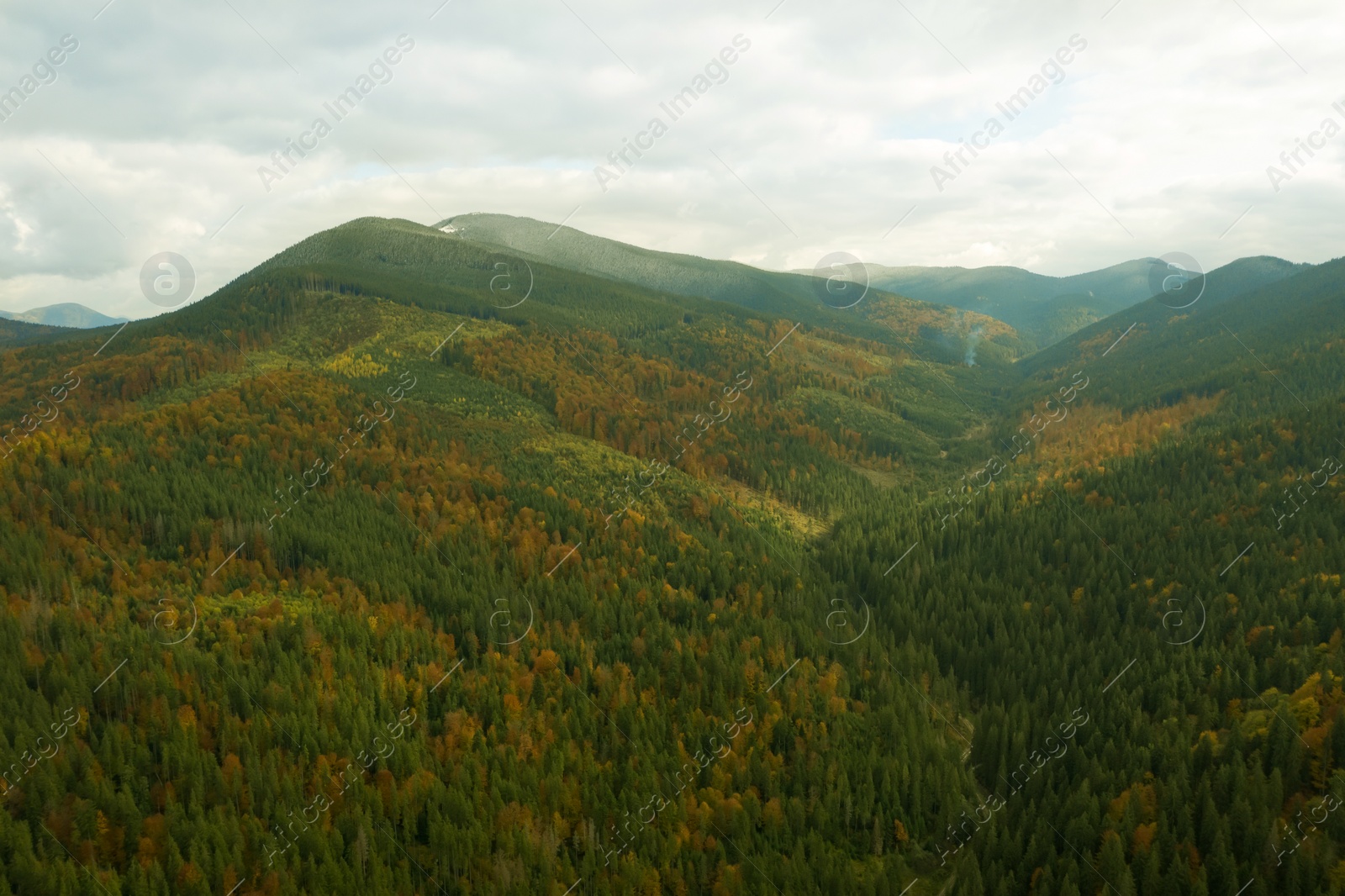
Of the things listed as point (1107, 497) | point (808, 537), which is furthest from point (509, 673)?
point (1107, 497)

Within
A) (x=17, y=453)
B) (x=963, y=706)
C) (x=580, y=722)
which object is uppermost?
(x=17, y=453)

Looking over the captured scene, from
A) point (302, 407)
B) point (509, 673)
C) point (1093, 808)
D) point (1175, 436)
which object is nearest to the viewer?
point (1093, 808)

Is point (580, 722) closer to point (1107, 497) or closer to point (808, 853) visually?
point (808, 853)

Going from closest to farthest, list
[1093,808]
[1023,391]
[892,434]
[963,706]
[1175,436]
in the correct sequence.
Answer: [1093,808]
[963,706]
[1175,436]
[892,434]
[1023,391]

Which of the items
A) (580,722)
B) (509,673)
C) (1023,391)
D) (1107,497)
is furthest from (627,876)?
(1023,391)

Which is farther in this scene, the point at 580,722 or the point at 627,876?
the point at 580,722

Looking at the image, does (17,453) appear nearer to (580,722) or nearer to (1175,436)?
(580,722)

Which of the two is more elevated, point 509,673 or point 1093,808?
point 509,673
